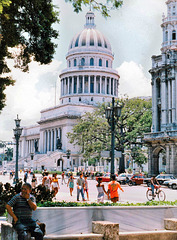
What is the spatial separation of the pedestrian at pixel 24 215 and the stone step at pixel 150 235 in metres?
2.16

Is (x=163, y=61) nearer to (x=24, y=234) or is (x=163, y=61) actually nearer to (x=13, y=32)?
(x=13, y=32)

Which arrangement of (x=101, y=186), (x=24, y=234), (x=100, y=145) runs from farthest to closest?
1. (x=100, y=145)
2. (x=101, y=186)
3. (x=24, y=234)

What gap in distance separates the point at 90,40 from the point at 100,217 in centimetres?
12276

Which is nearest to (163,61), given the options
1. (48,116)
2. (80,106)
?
(80,106)

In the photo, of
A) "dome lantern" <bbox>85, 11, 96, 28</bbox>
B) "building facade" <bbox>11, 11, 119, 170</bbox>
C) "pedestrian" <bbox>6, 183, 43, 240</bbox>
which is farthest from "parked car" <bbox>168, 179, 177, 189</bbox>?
"dome lantern" <bbox>85, 11, 96, 28</bbox>

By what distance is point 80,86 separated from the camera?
126 metres

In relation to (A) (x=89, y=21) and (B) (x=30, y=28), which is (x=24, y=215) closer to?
(B) (x=30, y=28)

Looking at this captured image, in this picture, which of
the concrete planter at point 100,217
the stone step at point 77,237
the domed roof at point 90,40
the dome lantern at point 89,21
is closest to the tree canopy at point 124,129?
the concrete planter at point 100,217

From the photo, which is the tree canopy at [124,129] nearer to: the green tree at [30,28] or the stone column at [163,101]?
the stone column at [163,101]

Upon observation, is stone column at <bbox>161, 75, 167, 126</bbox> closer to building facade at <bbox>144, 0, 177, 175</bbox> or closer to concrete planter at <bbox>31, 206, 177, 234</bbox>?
building facade at <bbox>144, 0, 177, 175</bbox>

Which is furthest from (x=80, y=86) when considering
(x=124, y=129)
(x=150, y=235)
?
(x=150, y=235)

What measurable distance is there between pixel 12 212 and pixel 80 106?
343ft

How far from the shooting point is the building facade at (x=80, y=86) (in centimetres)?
11288

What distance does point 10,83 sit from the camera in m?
20.2
